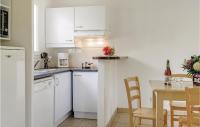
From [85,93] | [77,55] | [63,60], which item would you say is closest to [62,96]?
[85,93]

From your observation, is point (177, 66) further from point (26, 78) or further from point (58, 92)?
point (26, 78)

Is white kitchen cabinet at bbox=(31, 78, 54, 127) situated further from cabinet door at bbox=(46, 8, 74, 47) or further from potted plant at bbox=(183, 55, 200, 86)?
potted plant at bbox=(183, 55, 200, 86)

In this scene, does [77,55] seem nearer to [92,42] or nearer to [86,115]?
[92,42]

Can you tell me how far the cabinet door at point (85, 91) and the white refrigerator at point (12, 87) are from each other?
5.57ft

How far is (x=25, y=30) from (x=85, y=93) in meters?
1.88


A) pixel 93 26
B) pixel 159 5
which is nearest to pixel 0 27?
pixel 93 26

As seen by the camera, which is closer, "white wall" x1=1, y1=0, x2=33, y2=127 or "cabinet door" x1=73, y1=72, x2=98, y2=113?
"white wall" x1=1, y1=0, x2=33, y2=127

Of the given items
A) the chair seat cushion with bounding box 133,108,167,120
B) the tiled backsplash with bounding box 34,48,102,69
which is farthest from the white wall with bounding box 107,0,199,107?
the chair seat cushion with bounding box 133,108,167,120

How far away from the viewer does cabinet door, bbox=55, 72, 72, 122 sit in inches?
141

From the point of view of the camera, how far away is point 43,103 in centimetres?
300

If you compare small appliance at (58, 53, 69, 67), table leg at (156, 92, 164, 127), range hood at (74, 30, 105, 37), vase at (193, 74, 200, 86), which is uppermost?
range hood at (74, 30, 105, 37)

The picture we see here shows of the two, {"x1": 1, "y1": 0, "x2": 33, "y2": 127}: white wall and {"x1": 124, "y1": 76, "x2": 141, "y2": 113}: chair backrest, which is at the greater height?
{"x1": 1, "y1": 0, "x2": 33, "y2": 127}: white wall

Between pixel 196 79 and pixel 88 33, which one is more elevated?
pixel 88 33

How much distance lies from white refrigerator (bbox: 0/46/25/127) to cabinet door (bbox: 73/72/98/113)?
1697mm
